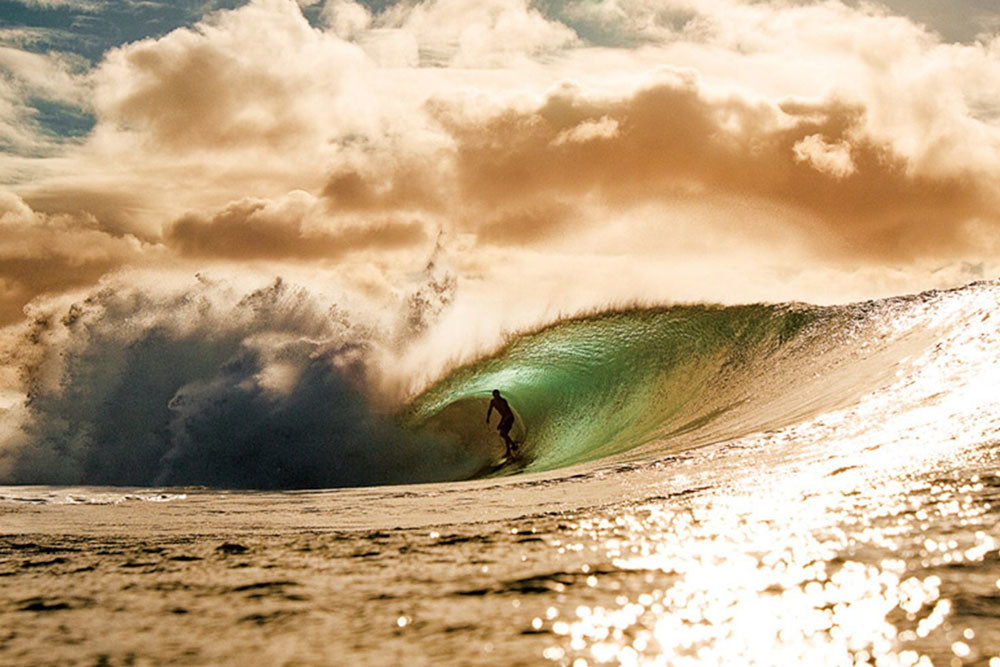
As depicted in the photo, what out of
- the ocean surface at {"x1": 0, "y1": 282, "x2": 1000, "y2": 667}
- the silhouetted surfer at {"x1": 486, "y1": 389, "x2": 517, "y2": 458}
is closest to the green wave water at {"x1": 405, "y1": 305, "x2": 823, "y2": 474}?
the silhouetted surfer at {"x1": 486, "y1": 389, "x2": 517, "y2": 458}

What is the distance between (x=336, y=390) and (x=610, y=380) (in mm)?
5762

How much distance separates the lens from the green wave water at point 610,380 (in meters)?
13.0

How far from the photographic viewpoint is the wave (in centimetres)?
1367

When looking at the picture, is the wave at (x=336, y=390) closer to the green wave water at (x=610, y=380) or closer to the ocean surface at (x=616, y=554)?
the green wave water at (x=610, y=380)

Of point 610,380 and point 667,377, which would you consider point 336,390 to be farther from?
point 667,377

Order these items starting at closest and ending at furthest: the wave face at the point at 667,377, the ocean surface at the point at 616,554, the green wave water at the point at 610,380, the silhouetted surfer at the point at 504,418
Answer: the ocean surface at the point at 616,554 < the wave face at the point at 667,377 < the green wave water at the point at 610,380 < the silhouetted surfer at the point at 504,418

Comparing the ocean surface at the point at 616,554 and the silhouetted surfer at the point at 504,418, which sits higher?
the silhouetted surfer at the point at 504,418

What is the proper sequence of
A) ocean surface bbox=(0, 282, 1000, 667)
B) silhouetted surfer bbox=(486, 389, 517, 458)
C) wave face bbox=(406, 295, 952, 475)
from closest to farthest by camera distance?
ocean surface bbox=(0, 282, 1000, 667) → wave face bbox=(406, 295, 952, 475) → silhouetted surfer bbox=(486, 389, 517, 458)

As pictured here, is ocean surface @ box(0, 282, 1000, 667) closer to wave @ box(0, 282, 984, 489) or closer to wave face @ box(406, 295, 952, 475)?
wave face @ box(406, 295, 952, 475)

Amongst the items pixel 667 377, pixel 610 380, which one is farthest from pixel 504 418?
pixel 667 377

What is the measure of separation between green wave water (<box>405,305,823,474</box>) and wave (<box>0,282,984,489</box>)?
0.04 metres

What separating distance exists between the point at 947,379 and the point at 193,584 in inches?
302

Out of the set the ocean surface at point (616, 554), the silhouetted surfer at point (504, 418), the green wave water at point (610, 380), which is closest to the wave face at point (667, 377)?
the green wave water at point (610, 380)

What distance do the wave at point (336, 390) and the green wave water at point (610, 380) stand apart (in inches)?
1.7
